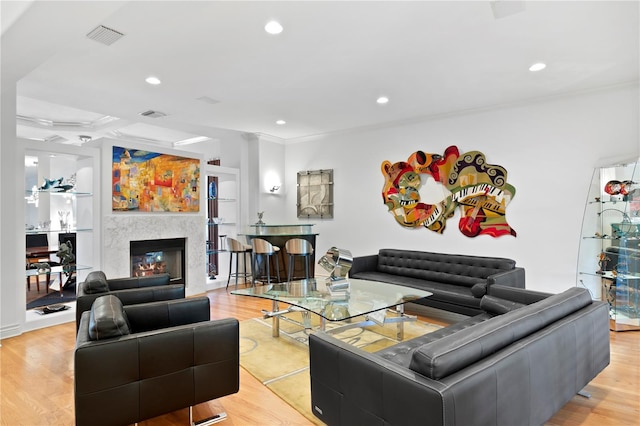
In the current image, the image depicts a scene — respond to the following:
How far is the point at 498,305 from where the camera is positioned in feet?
10.1

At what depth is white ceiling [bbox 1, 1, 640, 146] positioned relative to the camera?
8.87 feet

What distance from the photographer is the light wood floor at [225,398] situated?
91.4 inches

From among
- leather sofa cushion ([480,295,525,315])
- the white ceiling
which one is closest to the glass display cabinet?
the white ceiling

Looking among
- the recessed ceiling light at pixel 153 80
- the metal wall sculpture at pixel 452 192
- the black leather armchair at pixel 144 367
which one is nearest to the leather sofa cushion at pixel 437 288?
the metal wall sculpture at pixel 452 192

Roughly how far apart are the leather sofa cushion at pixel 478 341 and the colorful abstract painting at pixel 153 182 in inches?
192

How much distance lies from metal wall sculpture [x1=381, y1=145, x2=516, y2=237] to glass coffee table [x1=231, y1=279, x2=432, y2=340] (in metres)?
2.02

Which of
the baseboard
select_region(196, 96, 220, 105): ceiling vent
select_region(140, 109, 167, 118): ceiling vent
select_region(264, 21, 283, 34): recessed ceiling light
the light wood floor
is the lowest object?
the light wood floor

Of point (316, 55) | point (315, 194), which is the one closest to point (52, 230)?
point (316, 55)

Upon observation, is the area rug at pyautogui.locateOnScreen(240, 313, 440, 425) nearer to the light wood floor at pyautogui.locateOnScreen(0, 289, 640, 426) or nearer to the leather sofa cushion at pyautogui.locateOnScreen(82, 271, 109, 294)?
the light wood floor at pyautogui.locateOnScreen(0, 289, 640, 426)

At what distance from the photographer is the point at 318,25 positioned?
2955 mm

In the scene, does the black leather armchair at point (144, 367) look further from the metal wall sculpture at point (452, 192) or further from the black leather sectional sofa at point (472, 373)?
the metal wall sculpture at point (452, 192)

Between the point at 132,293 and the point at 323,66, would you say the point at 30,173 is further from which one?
the point at 323,66

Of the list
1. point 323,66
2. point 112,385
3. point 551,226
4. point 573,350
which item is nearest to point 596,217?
point 551,226

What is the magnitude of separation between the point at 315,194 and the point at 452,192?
283 centimetres
